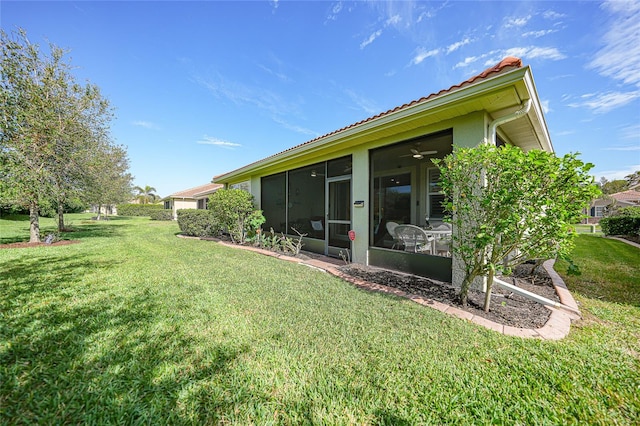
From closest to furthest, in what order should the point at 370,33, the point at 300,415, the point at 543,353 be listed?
the point at 300,415, the point at 543,353, the point at 370,33

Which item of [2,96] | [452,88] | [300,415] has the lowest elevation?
[300,415]

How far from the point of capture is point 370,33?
816 cm

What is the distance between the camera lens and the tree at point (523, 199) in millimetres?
2797

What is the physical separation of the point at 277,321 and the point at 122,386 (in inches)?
58.8

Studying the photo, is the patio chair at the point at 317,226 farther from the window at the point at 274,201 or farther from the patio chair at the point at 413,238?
the patio chair at the point at 413,238

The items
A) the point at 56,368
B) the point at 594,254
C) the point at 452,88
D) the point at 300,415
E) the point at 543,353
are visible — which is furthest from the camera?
the point at 594,254

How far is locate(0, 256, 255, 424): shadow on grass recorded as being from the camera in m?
1.69

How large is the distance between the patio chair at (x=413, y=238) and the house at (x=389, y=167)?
0.16 m

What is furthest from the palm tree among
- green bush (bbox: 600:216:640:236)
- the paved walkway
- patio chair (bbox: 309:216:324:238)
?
green bush (bbox: 600:216:640:236)

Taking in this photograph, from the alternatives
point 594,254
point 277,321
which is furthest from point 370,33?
point 594,254

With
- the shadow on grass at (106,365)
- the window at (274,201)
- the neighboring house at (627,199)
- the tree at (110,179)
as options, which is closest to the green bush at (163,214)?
the tree at (110,179)

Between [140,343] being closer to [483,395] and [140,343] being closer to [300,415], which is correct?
[300,415]

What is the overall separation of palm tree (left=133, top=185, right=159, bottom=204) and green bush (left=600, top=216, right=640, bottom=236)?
227 feet

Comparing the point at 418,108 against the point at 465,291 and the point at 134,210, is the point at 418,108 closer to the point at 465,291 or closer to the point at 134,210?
the point at 465,291
